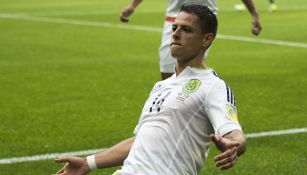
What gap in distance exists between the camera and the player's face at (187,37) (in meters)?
4.42

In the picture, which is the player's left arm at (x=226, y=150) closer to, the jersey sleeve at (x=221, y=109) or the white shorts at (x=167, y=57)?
the jersey sleeve at (x=221, y=109)

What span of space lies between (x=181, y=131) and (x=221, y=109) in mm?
342

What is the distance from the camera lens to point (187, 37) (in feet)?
14.5

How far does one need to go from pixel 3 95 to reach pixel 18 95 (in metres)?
0.22

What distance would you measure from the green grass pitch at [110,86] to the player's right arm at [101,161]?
7.27 ft

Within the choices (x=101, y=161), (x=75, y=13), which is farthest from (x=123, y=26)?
(x=101, y=161)

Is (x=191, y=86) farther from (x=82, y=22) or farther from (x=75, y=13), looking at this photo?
(x=75, y=13)

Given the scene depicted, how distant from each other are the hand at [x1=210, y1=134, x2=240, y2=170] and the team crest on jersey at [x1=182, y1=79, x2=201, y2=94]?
25.9 inches

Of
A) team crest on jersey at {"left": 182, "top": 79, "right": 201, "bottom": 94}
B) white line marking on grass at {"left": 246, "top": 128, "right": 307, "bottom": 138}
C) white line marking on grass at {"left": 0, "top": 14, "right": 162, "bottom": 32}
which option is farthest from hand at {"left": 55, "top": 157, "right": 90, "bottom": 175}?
white line marking on grass at {"left": 0, "top": 14, "right": 162, "bottom": 32}

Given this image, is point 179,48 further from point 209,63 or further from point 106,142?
point 209,63

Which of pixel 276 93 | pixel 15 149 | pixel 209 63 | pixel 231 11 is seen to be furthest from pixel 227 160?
pixel 231 11

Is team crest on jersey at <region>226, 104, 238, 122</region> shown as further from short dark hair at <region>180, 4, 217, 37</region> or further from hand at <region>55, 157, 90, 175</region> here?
hand at <region>55, 157, 90, 175</region>

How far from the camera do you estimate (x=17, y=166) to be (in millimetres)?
7238

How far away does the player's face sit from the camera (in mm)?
4422
